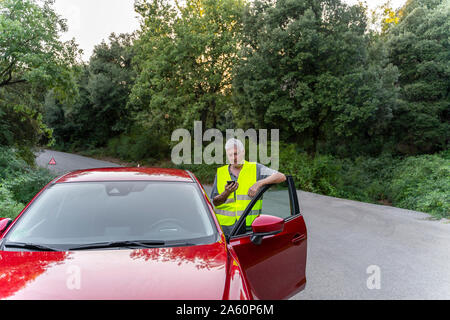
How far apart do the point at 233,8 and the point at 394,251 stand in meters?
23.8

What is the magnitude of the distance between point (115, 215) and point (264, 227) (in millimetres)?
1223

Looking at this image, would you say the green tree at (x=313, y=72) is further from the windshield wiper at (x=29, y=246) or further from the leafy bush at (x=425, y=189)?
the windshield wiper at (x=29, y=246)

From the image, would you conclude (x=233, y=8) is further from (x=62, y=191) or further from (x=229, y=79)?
(x=62, y=191)

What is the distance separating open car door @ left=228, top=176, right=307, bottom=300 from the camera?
312cm

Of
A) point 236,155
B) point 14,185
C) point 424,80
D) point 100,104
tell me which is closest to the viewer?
point 236,155

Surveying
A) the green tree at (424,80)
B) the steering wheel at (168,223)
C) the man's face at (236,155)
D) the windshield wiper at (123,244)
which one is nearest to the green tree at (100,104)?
the green tree at (424,80)

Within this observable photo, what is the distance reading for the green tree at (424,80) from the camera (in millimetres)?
25516

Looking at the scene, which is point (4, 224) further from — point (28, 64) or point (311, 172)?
point (311, 172)

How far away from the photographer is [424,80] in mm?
26422

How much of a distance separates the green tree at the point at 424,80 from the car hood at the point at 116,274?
1028 inches

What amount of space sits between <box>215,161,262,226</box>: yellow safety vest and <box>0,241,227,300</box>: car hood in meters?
1.32

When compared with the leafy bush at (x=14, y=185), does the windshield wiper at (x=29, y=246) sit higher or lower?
higher

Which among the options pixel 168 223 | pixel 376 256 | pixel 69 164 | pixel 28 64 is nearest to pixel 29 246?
pixel 168 223
